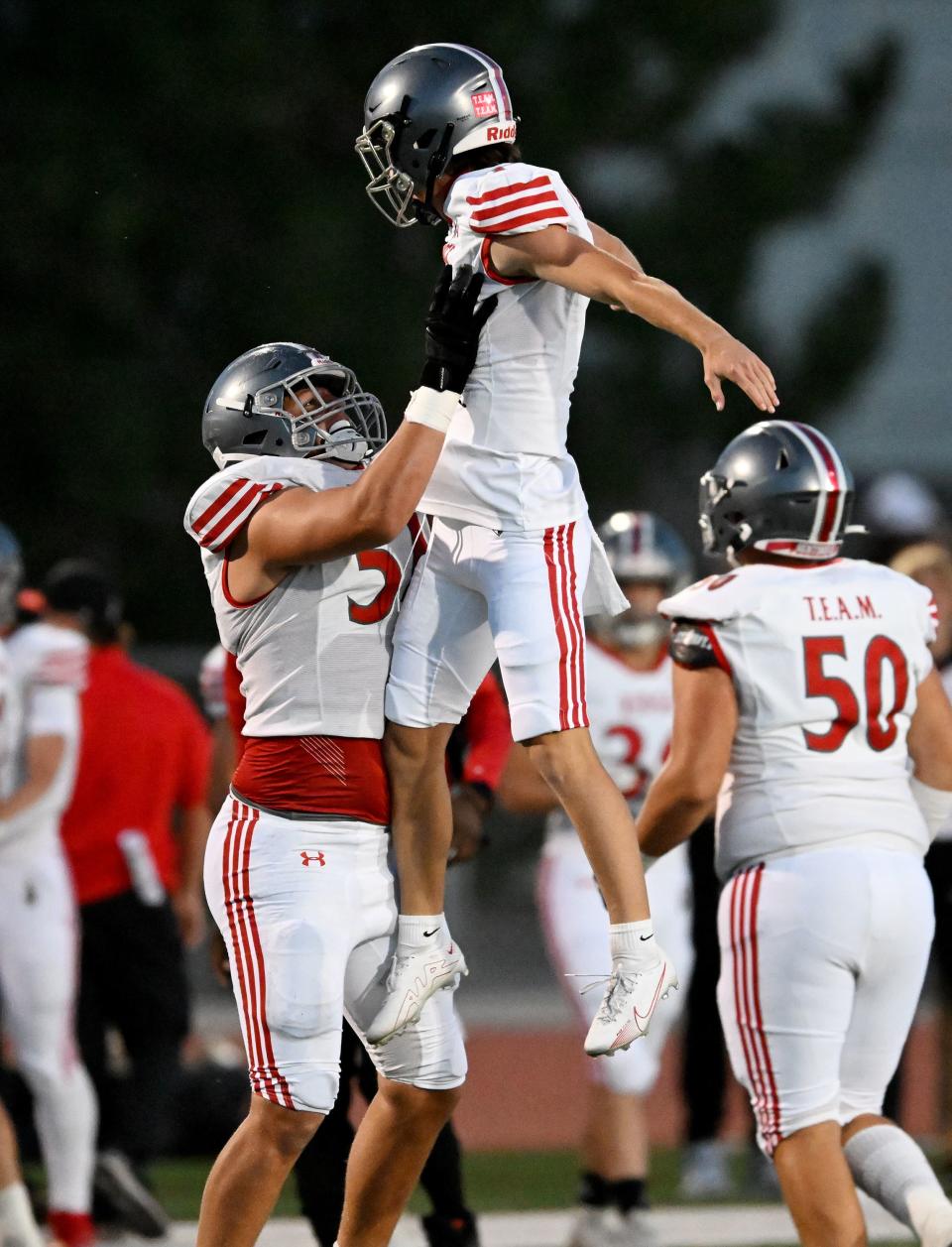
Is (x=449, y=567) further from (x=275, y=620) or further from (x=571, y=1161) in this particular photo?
(x=571, y=1161)

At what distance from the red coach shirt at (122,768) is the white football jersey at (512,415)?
3.01 metres

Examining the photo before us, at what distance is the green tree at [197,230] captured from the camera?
14.8m

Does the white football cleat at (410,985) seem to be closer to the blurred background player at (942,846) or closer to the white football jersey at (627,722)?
the white football jersey at (627,722)

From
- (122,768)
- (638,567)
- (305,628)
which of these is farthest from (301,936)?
(122,768)

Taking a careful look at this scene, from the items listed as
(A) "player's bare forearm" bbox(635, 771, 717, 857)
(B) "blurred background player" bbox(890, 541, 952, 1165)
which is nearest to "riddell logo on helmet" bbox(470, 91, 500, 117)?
(A) "player's bare forearm" bbox(635, 771, 717, 857)

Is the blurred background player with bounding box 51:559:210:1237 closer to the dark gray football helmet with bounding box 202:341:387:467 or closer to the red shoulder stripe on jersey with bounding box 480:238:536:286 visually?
the dark gray football helmet with bounding box 202:341:387:467

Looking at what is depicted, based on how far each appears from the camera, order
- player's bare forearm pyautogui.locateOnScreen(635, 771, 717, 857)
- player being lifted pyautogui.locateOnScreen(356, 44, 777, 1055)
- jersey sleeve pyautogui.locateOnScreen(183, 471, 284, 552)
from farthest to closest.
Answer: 1. player's bare forearm pyautogui.locateOnScreen(635, 771, 717, 857)
2. jersey sleeve pyautogui.locateOnScreen(183, 471, 284, 552)
3. player being lifted pyautogui.locateOnScreen(356, 44, 777, 1055)

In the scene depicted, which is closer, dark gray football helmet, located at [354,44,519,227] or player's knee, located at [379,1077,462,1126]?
dark gray football helmet, located at [354,44,519,227]

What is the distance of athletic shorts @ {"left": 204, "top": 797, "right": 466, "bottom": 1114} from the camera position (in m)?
4.05

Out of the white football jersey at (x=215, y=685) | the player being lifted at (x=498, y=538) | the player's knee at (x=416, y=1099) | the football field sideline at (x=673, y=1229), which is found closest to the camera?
the player being lifted at (x=498, y=538)

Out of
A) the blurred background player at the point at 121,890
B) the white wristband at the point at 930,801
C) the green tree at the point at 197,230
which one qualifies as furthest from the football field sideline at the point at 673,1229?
the green tree at the point at 197,230

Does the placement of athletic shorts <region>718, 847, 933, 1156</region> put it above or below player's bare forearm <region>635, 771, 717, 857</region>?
below

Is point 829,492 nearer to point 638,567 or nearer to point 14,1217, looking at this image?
point 638,567

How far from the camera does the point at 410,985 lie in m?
4.13
